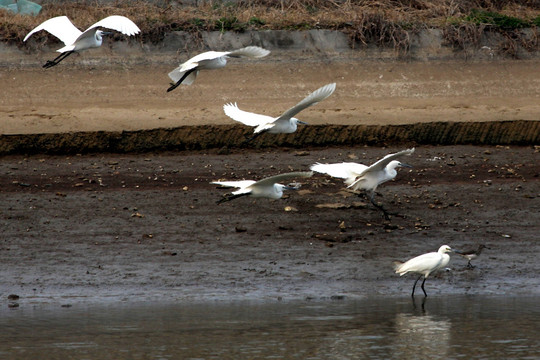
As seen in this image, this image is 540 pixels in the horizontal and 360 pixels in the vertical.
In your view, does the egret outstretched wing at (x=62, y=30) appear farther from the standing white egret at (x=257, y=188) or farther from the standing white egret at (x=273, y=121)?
the standing white egret at (x=257, y=188)

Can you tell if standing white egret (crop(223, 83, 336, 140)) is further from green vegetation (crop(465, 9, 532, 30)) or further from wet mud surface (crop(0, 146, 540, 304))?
green vegetation (crop(465, 9, 532, 30))

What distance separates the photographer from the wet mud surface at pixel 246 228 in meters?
8.66

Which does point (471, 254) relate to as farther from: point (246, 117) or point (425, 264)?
point (246, 117)

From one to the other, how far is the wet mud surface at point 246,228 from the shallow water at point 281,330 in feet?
1.08

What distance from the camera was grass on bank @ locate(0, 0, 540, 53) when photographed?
13.9 metres

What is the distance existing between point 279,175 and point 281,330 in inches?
63.8

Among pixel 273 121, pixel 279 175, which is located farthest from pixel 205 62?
pixel 279 175

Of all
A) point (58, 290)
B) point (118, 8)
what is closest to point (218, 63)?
point (58, 290)

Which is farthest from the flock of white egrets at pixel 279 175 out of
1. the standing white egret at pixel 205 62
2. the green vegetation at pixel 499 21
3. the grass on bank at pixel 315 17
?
the green vegetation at pixel 499 21

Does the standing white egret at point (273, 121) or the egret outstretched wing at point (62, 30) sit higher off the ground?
the egret outstretched wing at point (62, 30)

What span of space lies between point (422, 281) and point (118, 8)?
819 centimetres

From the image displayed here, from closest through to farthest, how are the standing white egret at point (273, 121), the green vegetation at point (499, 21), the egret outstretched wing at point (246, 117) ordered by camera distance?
the standing white egret at point (273, 121)
the egret outstretched wing at point (246, 117)
the green vegetation at point (499, 21)

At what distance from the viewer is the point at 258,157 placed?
1192 cm

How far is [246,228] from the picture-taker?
9.70 meters
